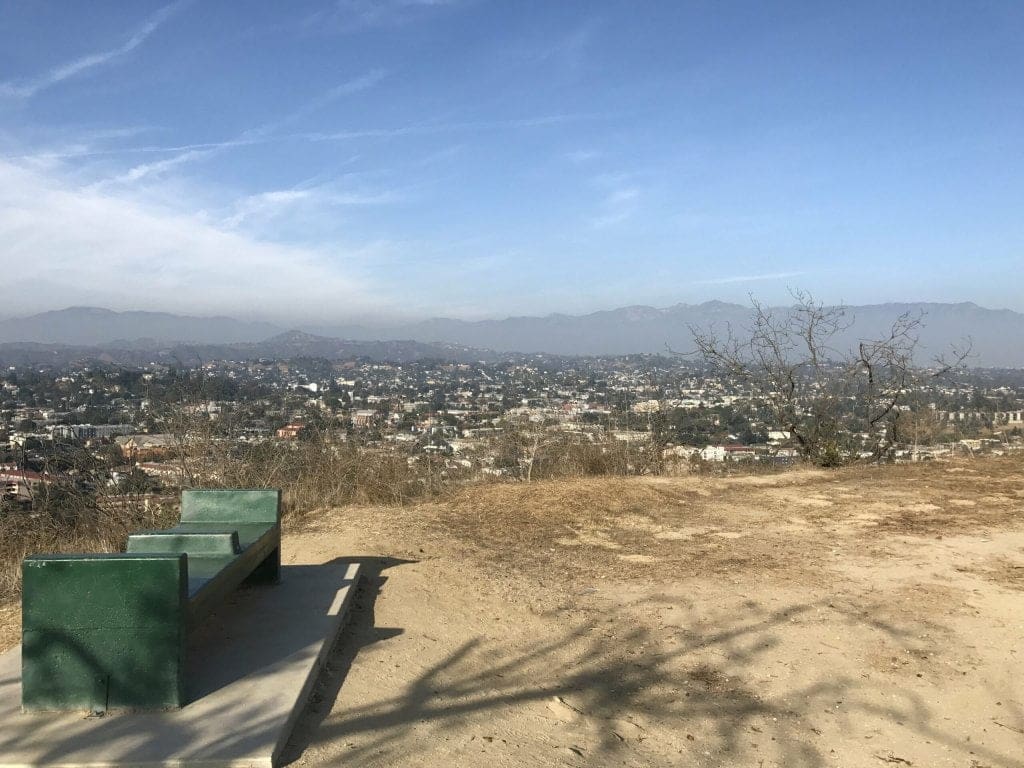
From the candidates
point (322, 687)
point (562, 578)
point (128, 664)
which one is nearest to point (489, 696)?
point (322, 687)

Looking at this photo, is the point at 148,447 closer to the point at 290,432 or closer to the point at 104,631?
the point at 290,432

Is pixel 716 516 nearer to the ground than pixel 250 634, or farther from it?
nearer to the ground

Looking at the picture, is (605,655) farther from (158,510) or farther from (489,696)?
(158,510)

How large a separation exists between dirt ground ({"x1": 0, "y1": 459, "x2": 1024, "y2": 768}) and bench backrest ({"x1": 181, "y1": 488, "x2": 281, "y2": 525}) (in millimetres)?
812

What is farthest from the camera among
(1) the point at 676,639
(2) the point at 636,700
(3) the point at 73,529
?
(3) the point at 73,529

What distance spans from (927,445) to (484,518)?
884 centimetres

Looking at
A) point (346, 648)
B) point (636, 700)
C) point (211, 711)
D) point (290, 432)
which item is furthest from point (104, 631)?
point (290, 432)

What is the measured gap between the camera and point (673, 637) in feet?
15.3

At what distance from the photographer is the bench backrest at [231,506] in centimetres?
515

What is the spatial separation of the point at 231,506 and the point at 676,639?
2803mm

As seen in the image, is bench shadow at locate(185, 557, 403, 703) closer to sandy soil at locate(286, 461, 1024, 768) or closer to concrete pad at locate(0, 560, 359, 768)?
concrete pad at locate(0, 560, 359, 768)

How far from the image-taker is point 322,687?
3.75 metres

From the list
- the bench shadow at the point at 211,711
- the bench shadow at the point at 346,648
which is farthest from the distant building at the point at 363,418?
the bench shadow at the point at 211,711

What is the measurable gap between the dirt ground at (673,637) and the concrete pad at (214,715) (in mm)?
145
